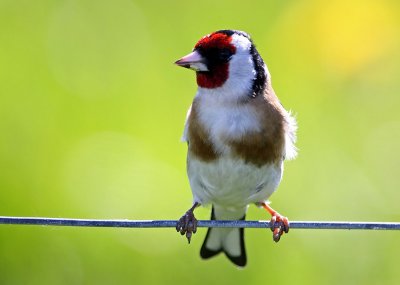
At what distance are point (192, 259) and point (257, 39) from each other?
1.89 metres

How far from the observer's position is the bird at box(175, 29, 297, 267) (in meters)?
4.36

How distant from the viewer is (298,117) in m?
6.08

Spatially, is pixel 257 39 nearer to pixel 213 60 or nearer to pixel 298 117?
pixel 298 117

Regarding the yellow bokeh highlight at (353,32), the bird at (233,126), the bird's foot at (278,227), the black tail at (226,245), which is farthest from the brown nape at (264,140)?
the yellow bokeh highlight at (353,32)

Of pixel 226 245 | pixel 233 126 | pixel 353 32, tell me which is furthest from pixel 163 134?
pixel 233 126

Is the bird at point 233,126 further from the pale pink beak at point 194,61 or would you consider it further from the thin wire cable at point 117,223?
the thin wire cable at point 117,223

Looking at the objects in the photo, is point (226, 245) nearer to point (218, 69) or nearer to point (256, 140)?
point (256, 140)

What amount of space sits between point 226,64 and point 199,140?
12.6 inches

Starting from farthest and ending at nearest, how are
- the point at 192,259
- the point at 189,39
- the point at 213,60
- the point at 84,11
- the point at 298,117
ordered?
the point at 84,11
the point at 189,39
the point at 298,117
the point at 192,259
the point at 213,60

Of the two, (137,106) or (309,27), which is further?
(309,27)

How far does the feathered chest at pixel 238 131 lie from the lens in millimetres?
4348

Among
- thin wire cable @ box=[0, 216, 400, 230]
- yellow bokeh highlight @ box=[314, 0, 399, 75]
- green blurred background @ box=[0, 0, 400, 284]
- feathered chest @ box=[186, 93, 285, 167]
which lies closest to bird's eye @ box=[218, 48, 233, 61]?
feathered chest @ box=[186, 93, 285, 167]

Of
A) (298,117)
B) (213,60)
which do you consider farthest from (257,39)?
(213,60)

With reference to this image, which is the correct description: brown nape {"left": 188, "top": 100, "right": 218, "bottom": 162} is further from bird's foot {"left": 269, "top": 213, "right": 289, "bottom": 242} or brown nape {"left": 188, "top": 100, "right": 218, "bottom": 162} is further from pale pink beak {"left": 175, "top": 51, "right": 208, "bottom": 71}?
bird's foot {"left": 269, "top": 213, "right": 289, "bottom": 242}
